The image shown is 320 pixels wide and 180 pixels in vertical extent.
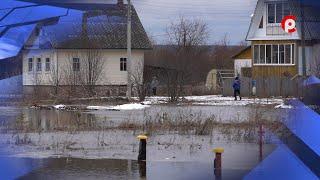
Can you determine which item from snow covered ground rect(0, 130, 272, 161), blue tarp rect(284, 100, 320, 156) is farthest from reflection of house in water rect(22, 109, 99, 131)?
blue tarp rect(284, 100, 320, 156)

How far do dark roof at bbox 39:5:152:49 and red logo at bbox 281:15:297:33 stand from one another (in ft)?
1.93

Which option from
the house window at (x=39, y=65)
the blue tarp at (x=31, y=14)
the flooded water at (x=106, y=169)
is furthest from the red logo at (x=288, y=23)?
the flooded water at (x=106, y=169)

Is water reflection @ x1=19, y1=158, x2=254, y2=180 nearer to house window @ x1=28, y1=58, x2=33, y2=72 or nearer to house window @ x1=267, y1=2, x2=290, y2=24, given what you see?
house window @ x1=28, y1=58, x2=33, y2=72

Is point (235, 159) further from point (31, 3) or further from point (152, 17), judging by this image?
point (31, 3)

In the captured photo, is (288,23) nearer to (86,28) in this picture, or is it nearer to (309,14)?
(309,14)

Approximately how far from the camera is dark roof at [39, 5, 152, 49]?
98.8 inches

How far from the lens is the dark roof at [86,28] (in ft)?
8.23

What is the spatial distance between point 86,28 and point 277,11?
769mm

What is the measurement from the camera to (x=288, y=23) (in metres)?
2.38

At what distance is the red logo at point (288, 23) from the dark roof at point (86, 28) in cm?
59

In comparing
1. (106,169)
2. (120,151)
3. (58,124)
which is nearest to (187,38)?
(106,169)

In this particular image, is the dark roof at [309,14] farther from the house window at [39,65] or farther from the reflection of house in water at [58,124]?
the reflection of house in water at [58,124]

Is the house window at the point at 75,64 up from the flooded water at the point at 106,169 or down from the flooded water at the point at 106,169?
up

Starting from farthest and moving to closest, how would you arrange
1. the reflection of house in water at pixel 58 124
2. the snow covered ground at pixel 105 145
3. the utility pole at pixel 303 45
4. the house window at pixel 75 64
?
the reflection of house in water at pixel 58 124 → the snow covered ground at pixel 105 145 → the house window at pixel 75 64 → the utility pole at pixel 303 45
